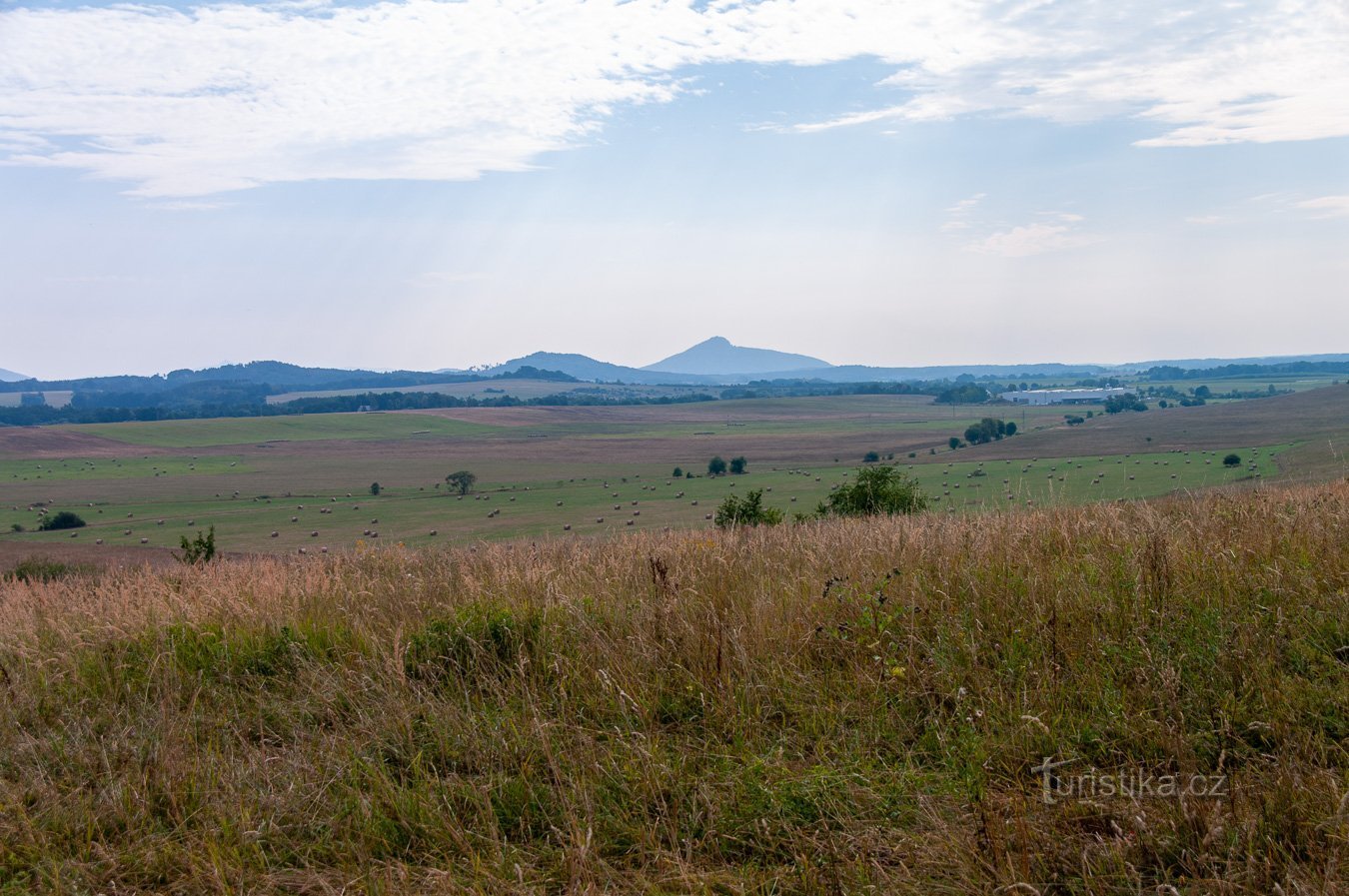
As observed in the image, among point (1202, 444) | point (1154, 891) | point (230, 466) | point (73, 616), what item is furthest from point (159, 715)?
point (230, 466)

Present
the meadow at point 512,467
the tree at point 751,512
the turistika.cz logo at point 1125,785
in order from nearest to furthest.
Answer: the turistika.cz logo at point 1125,785
the tree at point 751,512
the meadow at point 512,467

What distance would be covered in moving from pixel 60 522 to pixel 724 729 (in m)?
92.6

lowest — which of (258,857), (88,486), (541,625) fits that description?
(88,486)

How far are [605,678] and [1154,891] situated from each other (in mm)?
2696

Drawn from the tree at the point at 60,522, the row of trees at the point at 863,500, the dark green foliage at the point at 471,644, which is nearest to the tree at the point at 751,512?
the row of trees at the point at 863,500

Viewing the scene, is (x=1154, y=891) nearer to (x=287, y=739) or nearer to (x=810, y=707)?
(x=810, y=707)

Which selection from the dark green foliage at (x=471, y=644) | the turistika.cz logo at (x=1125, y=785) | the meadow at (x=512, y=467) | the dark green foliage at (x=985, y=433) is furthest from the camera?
the dark green foliage at (x=985, y=433)

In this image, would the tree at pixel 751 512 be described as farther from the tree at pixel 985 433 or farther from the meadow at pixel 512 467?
the tree at pixel 985 433

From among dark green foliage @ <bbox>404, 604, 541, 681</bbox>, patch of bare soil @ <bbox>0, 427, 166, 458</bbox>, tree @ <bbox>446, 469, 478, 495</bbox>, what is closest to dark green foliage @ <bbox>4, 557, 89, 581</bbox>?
dark green foliage @ <bbox>404, 604, 541, 681</bbox>

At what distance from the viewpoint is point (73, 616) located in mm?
7062

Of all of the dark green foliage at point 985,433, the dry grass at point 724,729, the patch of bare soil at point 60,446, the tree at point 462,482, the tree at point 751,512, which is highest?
the dry grass at point 724,729

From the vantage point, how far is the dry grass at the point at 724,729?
3.27 m

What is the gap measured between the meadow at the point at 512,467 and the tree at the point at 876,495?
20022mm

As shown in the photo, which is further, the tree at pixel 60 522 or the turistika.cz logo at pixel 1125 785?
the tree at pixel 60 522
